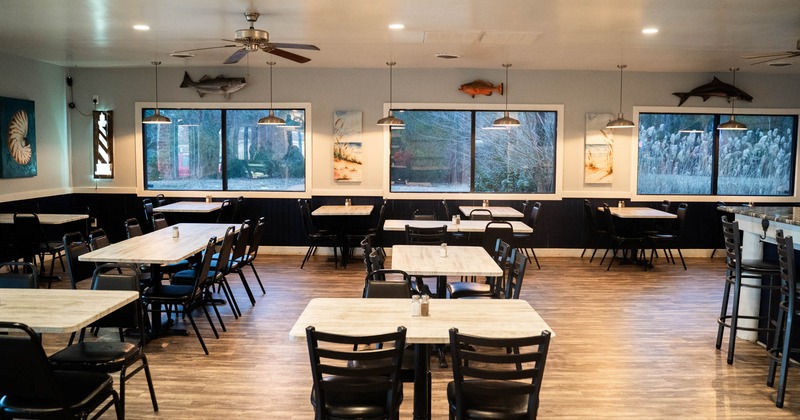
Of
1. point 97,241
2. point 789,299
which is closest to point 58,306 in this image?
point 97,241

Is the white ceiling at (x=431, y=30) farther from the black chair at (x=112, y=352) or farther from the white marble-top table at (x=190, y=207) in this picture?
the black chair at (x=112, y=352)

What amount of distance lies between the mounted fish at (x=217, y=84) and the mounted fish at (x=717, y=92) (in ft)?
23.4

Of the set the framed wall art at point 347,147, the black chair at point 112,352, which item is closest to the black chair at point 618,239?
the framed wall art at point 347,147

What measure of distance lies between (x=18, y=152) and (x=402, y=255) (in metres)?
6.66

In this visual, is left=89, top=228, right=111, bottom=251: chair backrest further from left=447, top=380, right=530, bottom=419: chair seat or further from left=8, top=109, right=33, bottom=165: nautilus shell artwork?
left=8, top=109, right=33, bottom=165: nautilus shell artwork

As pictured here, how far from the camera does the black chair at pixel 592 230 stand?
390 inches

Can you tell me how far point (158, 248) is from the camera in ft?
18.5

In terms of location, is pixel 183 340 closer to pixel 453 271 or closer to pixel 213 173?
pixel 453 271

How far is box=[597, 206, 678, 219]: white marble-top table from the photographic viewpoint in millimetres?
9305

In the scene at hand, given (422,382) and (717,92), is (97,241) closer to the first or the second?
(422,382)

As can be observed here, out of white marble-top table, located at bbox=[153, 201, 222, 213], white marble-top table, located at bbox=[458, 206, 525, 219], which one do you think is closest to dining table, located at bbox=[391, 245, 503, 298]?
white marble-top table, located at bbox=[458, 206, 525, 219]

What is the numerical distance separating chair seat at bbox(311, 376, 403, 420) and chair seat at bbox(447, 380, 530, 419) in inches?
13.8

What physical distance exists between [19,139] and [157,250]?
16.9 ft

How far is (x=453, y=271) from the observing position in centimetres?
488
